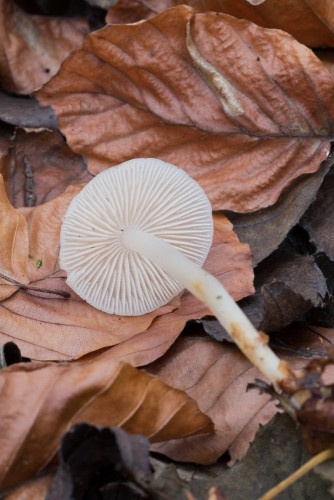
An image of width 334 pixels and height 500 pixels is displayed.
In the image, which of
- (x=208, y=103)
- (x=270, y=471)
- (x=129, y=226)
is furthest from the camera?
(x=208, y=103)

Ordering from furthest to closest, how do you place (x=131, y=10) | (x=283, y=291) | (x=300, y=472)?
(x=131, y=10) < (x=283, y=291) < (x=300, y=472)

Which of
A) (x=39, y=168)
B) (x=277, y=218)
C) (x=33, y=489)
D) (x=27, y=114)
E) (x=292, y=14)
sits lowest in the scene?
(x=33, y=489)

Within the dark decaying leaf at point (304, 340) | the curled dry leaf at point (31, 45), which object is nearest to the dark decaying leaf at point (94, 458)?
the dark decaying leaf at point (304, 340)

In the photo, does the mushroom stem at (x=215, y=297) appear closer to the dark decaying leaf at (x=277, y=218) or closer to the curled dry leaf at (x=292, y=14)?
the dark decaying leaf at (x=277, y=218)

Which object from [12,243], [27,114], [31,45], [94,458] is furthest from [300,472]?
[31,45]

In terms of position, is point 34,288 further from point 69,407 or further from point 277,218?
point 277,218

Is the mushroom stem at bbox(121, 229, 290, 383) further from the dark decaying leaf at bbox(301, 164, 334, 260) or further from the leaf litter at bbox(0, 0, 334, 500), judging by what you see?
the dark decaying leaf at bbox(301, 164, 334, 260)
